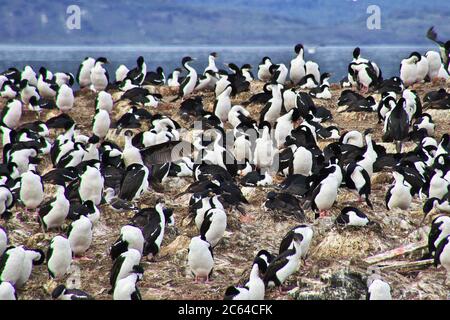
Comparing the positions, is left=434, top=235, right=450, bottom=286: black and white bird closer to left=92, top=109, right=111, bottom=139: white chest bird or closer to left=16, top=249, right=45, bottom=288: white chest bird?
left=16, top=249, right=45, bottom=288: white chest bird

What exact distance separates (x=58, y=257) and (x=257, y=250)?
10.2 ft

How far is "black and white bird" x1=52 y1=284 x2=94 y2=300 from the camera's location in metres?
12.7

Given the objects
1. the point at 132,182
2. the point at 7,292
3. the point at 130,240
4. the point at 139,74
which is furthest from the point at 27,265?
the point at 139,74

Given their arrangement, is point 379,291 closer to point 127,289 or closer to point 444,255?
point 444,255

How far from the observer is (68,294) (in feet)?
42.1

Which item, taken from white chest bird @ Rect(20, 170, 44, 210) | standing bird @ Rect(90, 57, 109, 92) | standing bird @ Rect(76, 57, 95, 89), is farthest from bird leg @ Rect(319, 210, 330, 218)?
standing bird @ Rect(76, 57, 95, 89)

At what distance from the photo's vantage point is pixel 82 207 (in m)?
15.5

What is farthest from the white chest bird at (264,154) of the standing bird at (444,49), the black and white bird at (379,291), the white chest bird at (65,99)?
the standing bird at (444,49)

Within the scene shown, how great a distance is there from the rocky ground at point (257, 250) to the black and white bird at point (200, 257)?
227mm

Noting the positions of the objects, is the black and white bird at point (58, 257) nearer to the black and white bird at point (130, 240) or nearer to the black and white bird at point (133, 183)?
the black and white bird at point (130, 240)

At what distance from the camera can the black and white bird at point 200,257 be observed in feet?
44.1

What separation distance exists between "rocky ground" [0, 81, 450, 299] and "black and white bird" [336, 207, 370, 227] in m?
0.13
